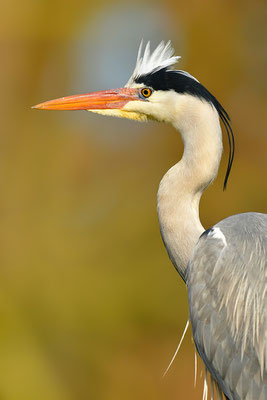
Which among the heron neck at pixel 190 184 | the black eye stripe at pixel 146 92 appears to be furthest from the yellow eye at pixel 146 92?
the heron neck at pixel 190 184

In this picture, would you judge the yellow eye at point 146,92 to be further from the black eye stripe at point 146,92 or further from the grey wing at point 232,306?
the grey wing at point 232,306

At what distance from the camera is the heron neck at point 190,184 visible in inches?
71.8

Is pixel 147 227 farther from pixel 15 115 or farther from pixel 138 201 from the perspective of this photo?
pixel 15 115

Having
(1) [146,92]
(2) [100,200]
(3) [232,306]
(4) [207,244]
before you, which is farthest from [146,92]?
(2) [100,200]

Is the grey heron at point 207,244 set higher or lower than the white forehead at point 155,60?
lower

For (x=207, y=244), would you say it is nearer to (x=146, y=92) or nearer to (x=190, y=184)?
(x=190, y=184)

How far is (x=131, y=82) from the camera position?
204 centimetres

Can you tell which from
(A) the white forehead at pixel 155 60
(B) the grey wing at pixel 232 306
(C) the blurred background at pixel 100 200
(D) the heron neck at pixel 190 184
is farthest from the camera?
(C) the blurred background at pixel 100 200

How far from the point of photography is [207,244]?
169 cm

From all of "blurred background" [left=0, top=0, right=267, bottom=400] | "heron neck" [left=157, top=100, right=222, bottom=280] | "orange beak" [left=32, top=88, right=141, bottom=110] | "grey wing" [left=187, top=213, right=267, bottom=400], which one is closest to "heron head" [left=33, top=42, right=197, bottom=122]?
"orange beak" [left=32, top=88, right=141, bottom=110]

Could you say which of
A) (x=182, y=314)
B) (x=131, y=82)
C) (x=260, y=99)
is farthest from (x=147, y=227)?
(x=131, y=82)

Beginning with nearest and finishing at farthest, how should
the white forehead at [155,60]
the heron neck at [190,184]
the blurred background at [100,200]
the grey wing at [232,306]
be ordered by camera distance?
the grey wing at [232,306] → the heron neck at [190,184] → the white forehead at [155,60] → the blurred background at [100,200]

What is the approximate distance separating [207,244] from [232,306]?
18 centimetres

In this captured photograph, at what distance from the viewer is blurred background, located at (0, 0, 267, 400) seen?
5324mm
